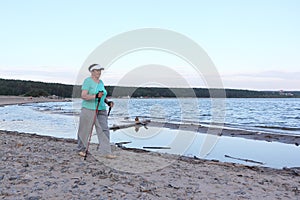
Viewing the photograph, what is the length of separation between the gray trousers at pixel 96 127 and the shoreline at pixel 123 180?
38cm

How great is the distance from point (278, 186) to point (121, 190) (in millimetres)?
3427

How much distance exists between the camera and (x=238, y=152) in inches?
476

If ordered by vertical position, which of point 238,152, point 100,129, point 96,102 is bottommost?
point 238,152

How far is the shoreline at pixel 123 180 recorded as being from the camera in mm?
4873

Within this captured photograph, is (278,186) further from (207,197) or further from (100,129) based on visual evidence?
(100,129)

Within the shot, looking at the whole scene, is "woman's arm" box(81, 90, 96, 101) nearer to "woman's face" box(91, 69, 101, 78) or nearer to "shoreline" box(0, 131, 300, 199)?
"woman's face" box(91, 69, 101, 78)

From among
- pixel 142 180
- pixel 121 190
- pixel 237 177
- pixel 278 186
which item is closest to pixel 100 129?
pixel 142 180

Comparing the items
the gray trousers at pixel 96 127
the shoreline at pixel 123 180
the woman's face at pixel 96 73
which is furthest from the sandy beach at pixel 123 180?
the woman's face at pixel 96 73

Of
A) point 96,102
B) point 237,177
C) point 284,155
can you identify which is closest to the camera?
point 237,177

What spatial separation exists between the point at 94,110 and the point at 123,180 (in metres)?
2.36

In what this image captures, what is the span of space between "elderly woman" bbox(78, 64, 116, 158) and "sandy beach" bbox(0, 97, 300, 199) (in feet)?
1.41

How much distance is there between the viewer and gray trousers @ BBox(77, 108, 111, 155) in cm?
754

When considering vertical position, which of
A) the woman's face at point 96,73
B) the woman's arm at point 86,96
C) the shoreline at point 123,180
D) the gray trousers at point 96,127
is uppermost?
the woman's face at point 96,73

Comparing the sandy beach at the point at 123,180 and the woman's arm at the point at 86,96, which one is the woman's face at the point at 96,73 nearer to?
the woman's arm at the point at 86,96
